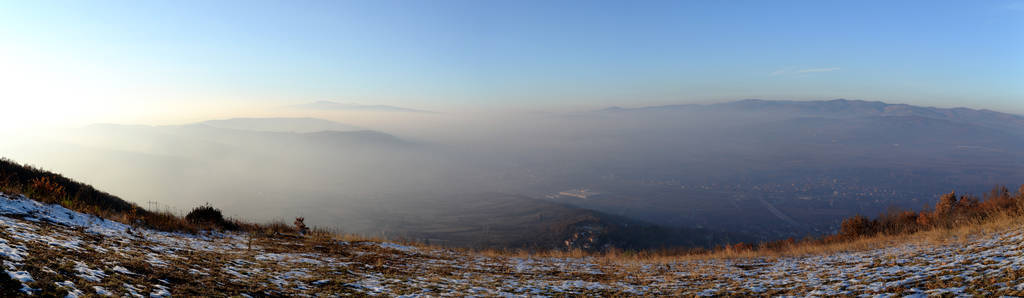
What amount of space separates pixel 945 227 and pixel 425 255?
59.2 ft

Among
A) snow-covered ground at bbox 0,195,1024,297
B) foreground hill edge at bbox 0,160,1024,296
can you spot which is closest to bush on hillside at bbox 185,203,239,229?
foreground hill edge at bbox 0,160,1024,296

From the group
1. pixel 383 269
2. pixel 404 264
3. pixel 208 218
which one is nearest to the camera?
pixel 383 269

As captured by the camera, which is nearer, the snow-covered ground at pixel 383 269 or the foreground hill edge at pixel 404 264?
the snow-covered ground at pixel 383 269

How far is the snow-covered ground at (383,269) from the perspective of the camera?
514 cm

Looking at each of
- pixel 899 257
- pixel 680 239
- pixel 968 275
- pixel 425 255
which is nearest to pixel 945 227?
pixel 899 257

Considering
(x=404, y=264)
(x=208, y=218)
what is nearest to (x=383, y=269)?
(x=404, y=264)

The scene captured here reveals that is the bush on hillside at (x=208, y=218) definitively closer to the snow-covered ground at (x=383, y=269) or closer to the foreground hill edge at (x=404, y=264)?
the foreground hill edge at (x=404, y=264)

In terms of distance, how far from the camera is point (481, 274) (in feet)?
36.0

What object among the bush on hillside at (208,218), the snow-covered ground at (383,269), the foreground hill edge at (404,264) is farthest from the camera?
the bush on hillside at (208,218)

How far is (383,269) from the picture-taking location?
401 inches

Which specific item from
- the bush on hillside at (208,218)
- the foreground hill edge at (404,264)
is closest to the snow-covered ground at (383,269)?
the foreground hill edge at (404,264)

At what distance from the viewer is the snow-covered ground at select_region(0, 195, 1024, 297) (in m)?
5.14

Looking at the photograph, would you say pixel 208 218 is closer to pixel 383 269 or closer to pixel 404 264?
pixel 404 264

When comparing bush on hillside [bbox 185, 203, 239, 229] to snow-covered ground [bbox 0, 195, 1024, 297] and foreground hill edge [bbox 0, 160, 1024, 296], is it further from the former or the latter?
snow-covered ground [bbox 0, 195, 1024, 297]
